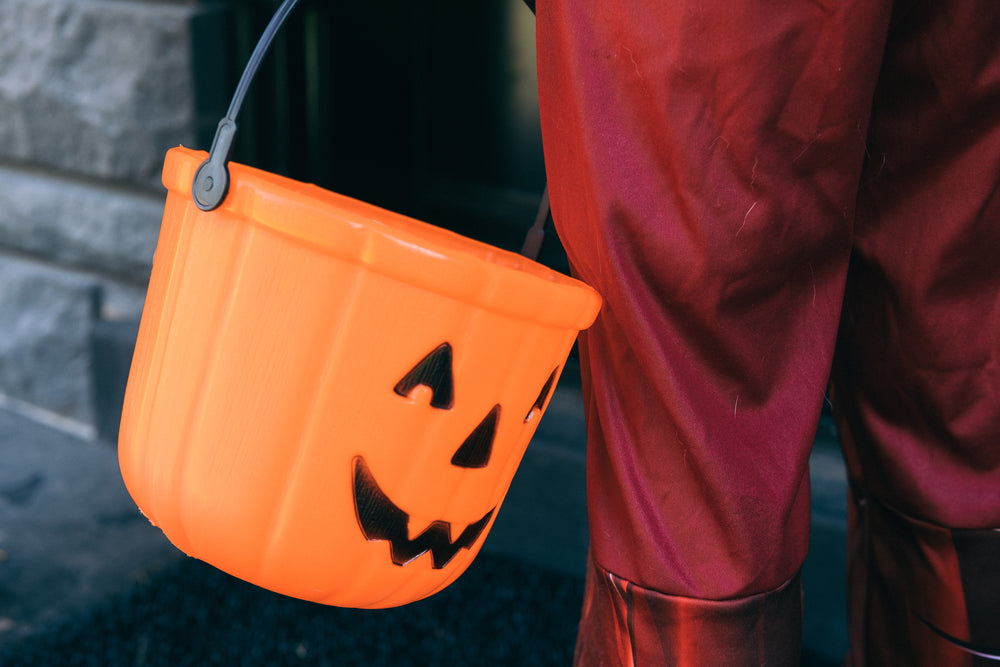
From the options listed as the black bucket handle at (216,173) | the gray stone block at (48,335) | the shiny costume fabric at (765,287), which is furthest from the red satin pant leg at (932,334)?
the gray stone block at (48,335)

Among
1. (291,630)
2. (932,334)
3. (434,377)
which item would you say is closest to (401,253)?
(434,377)

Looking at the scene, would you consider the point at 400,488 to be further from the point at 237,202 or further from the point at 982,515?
the point at 982,515

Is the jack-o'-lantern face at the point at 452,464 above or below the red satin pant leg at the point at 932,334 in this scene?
below

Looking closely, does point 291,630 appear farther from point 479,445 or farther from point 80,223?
point 80,223

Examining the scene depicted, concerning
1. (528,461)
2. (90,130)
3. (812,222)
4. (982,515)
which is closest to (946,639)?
(982,515)

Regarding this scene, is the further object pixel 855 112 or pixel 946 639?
pixel 946 639

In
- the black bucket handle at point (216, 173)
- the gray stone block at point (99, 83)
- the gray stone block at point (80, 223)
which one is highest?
the black bucket handle at point (216, 173)

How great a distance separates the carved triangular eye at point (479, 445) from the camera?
62cm

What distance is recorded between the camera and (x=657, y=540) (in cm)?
59

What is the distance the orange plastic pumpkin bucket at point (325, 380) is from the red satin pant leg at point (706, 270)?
0.06 meters

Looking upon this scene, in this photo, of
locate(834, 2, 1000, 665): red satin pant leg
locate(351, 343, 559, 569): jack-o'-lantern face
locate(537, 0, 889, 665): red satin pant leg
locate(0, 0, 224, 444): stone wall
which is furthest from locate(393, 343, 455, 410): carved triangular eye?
locate(0, 0, 224, 444): stone wall

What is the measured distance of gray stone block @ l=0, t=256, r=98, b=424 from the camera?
167 centimetres

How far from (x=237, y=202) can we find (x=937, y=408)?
0.57m

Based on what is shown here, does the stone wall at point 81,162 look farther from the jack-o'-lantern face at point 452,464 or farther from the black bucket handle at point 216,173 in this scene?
the jack-o'-lantern face at point 452,464
